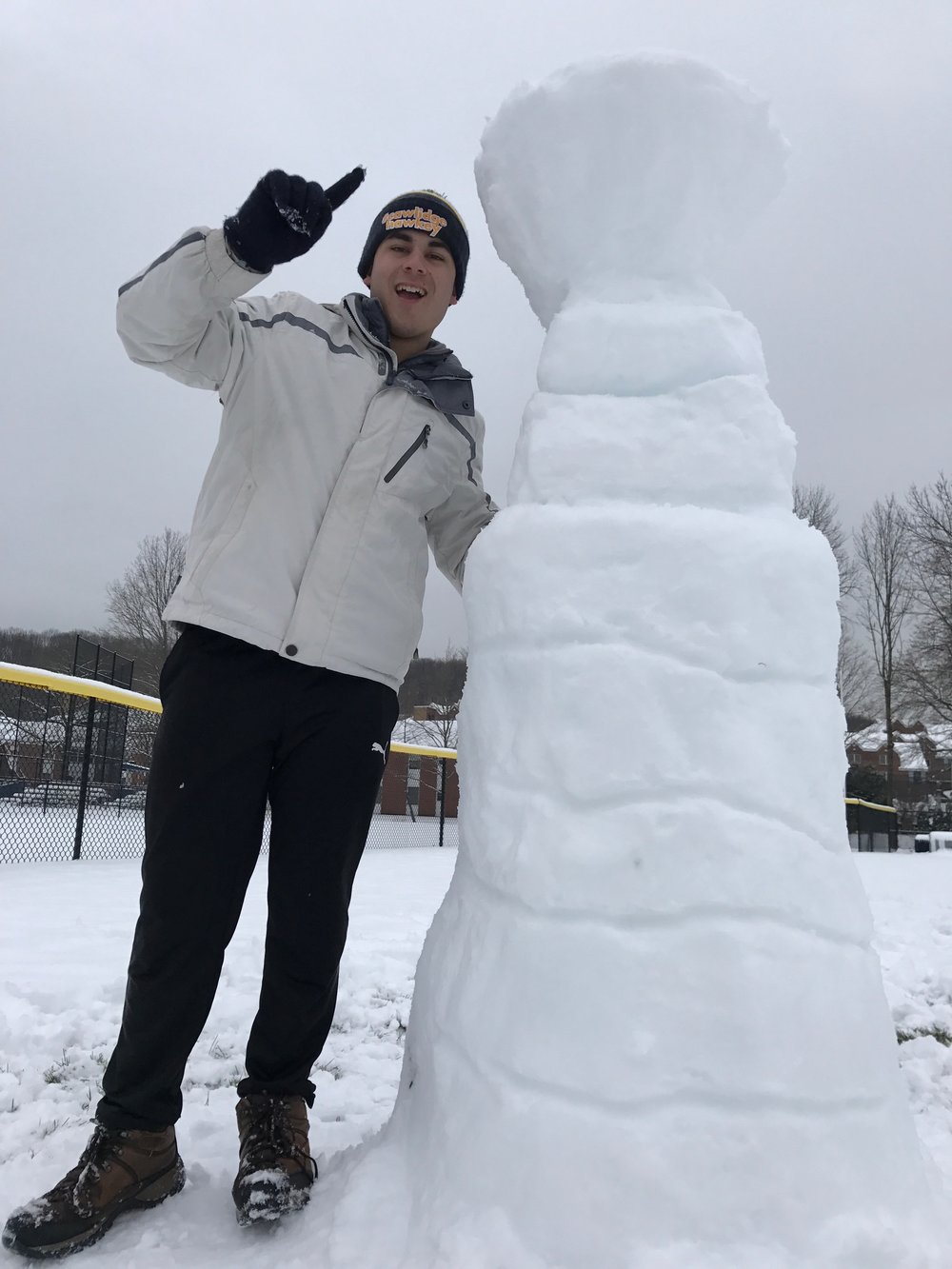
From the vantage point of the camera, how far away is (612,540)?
1.66 metres

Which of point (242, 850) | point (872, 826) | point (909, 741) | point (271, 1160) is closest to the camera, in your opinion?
point (271, 1160)

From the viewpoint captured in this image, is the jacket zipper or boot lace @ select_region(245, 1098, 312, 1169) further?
the jacket zipper

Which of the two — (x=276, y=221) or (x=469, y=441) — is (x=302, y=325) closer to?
(x=276, y=221)

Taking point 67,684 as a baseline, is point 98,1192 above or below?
below

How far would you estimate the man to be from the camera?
1.69 m

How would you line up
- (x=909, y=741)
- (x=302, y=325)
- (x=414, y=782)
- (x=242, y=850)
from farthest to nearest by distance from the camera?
(x=909, y=741) < (x=414, y=782) < (x=302, y=325) < (x=242, y=850)

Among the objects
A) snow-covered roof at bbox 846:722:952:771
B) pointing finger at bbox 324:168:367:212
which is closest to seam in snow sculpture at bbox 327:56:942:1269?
pointing finger at bbox 324:168:367:212

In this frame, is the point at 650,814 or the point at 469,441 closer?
the point at 650,814

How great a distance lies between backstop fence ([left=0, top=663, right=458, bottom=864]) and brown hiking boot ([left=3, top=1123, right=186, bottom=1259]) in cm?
573

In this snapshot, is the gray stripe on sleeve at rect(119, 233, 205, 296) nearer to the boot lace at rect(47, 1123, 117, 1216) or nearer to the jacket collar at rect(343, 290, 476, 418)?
the jacket collar at rect(343, 290, 476, 418)

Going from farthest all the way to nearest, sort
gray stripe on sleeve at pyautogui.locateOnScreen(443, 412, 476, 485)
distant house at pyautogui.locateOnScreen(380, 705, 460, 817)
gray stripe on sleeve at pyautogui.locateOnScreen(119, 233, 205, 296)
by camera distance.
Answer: distant house at pyautogui.locateOnScreen(380, 705, 460, 817)
gray stripe on sleeve at pyautogui.locateOnScreen(443, 412, 476, 485)
gray stripe on sleeve at pyautogui.locateOnScreen(119, 233, 205, 296)

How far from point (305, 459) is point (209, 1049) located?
2014 mm

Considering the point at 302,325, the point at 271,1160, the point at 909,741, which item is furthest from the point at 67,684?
the point at 909,741

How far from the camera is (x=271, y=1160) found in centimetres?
167
